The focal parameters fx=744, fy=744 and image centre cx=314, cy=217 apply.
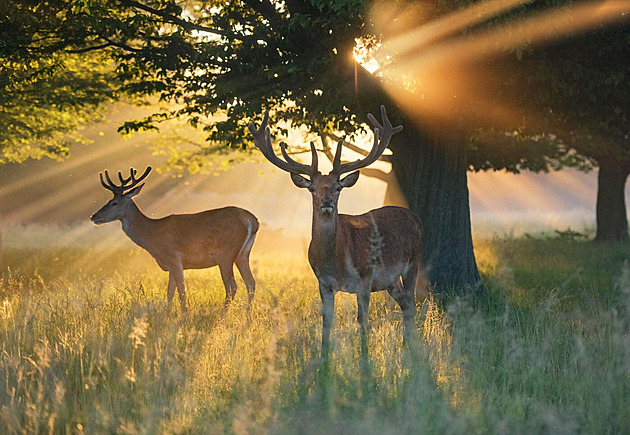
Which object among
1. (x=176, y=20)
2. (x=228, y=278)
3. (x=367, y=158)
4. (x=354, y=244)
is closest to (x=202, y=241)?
(x=228, y=278)

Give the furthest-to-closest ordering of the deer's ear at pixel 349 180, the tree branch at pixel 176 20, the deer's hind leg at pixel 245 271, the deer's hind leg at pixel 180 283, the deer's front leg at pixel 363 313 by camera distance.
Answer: the tree branch at pixel 176 20 → the deer's hind leg at pixel 245 271 → the deer's hind leg at pixel 180 283 → the deer's ear at pixel 349 180 → the deer's front leg at pixel 363 313

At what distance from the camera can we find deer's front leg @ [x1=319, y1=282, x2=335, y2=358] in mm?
7055

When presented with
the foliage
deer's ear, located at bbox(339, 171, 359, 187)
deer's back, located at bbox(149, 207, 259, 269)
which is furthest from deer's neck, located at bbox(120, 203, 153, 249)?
deer's ear, located at bbox(339, 171, 359, 187)

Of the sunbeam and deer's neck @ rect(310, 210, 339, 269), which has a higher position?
the sunbeam

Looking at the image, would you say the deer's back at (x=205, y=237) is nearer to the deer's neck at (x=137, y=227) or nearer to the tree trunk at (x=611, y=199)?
the deer's neck at (x=137, y=227)

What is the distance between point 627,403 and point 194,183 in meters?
39.2

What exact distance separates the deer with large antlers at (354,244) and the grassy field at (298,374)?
0.28 m

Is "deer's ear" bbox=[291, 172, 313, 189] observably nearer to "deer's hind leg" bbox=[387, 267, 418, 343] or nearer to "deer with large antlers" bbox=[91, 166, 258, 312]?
"deer's hind leg" bbox=[387, 267, 418, 343]

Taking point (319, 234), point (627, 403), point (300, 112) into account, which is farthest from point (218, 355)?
point (300, 112)

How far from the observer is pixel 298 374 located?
6.11 m

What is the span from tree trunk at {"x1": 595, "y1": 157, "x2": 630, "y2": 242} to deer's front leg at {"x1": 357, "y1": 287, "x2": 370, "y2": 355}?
18.9 meters

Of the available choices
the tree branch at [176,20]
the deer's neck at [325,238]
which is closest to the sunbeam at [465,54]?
the tree branch at [176,20]

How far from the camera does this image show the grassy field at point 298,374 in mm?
4969

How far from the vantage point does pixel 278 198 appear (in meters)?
56.6
